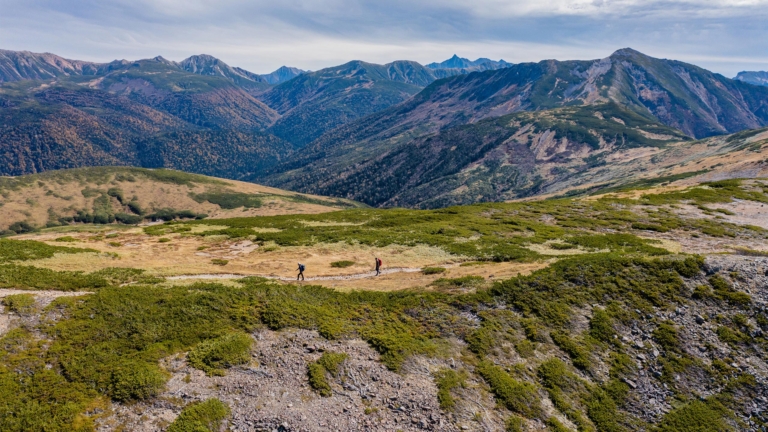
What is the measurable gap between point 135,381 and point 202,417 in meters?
4.62

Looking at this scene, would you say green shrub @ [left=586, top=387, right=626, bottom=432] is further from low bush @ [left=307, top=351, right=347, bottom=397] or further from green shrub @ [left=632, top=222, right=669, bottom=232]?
green shrub @ [left=632, top=222, right=669, bottom=232]

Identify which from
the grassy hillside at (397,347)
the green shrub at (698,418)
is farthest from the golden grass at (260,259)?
the green shrub at (698,418)

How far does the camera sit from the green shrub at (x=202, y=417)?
19219mm

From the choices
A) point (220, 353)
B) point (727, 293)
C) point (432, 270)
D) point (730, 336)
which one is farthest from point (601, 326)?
point (220, 353)

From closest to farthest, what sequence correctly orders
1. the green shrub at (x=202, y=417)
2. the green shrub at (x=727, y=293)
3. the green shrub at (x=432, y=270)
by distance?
the green shrub at (x=202, y=417) < the green shrub at (x=727, y=293) < the green shrub at (x=432, y=270)

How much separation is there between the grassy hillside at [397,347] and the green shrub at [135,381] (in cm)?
8

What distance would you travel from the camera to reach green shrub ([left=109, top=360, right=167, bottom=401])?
20484mm

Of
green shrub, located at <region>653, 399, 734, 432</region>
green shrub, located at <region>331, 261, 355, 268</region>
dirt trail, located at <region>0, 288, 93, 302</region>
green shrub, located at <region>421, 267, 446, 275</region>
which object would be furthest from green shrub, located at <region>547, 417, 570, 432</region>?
dirt trail, located at <region>0, 288, 93, 302</region>

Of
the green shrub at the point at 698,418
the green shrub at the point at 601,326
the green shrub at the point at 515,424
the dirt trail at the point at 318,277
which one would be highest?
the dirt trail at the point at 318,277

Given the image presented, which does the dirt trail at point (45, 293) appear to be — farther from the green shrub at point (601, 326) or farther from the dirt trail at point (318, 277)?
the green shrub at point (601, 326)

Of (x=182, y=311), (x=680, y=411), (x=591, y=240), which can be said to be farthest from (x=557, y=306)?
(x=182, y=311)

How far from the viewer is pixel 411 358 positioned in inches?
1017

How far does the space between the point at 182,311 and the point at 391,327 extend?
50.4 ft

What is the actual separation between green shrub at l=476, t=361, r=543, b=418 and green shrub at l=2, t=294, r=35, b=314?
99.4 ft
